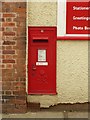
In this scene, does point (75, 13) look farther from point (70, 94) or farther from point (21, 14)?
point (70, 94)

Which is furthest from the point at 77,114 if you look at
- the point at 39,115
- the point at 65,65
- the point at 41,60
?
the point at 41,60

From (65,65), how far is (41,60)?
494mm

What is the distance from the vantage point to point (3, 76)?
7.27 metres

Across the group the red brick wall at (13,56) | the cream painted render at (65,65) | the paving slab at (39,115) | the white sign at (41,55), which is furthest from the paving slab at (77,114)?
the white sign at (41,55)

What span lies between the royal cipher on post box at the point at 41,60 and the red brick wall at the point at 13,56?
0.34 meters

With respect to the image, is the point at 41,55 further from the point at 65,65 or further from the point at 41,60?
the point at 65,65

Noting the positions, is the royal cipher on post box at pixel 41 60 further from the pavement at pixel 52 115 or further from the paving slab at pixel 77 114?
the paving slab at pixel 77 114

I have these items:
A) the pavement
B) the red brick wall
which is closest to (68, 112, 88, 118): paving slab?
the pavement

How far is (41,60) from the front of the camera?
24.8 feet

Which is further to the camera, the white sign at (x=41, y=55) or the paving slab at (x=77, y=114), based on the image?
the white sign at (x=41, y=55)

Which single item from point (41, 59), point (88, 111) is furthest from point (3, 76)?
point (88, 111)

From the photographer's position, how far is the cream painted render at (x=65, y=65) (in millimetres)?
7484

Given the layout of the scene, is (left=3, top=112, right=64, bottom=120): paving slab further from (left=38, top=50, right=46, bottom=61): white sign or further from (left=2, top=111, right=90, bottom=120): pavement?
(left=38, top=50, right=46, bottom=61): white sign

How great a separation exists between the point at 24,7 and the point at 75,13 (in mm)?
1065
